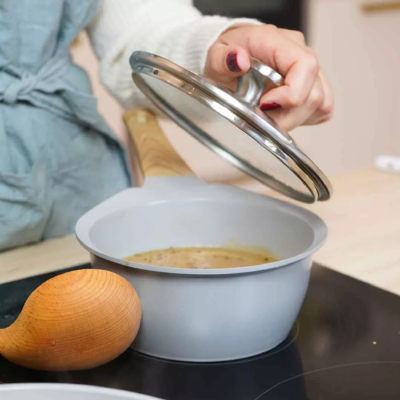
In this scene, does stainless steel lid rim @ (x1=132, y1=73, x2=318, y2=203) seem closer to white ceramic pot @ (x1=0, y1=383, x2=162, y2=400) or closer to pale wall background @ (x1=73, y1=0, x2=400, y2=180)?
white ceramic pot @ (x1=0, y1=383, x2=162, y2=400)

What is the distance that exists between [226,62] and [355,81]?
1.46 meters

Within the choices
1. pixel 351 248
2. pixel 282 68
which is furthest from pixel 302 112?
pixel 351 248

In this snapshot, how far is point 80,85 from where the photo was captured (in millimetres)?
632

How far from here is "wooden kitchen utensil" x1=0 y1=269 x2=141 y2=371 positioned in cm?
32

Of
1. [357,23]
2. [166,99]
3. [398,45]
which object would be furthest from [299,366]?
[398,45]

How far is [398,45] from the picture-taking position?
186cm

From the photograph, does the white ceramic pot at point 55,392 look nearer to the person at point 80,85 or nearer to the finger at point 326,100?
the person at point 80,85

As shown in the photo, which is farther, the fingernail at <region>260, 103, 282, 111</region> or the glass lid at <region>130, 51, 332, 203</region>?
the fingernail at <region>260, 103, 282, 111</region>

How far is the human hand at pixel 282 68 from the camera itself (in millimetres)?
456

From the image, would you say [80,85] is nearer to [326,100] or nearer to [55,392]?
[326,100]

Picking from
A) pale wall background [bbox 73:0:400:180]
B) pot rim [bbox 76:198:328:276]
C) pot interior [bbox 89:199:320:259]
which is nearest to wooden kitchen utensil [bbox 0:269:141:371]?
pot rim [bbox 76:198:328:276]

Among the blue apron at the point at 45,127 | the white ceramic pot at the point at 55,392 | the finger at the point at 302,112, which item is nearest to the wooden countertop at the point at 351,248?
the blue apron at the point at 45,127

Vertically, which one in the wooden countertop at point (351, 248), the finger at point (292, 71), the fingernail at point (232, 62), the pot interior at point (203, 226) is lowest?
the wooden countertop at point (351, 248)

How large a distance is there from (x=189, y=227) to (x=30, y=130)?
0.20 metres
